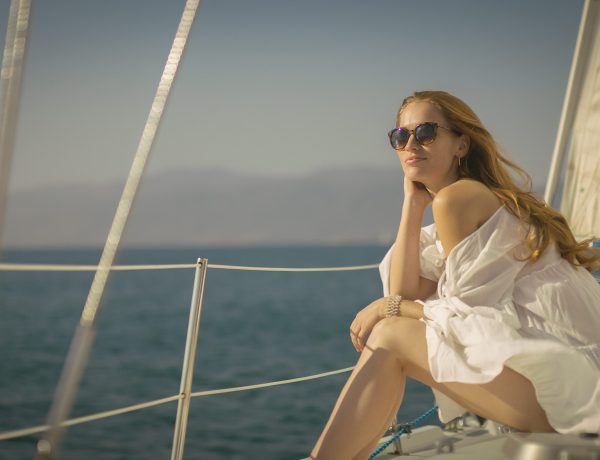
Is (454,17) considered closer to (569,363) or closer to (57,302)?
(57,302)

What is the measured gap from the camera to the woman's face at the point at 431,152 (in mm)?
1895

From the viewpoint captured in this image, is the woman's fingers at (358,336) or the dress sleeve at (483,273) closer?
the dress sleeve at (483,273)

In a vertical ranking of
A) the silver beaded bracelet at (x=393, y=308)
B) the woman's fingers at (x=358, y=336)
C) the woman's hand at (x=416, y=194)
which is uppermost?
the woman's hand at (x=416, y=194)

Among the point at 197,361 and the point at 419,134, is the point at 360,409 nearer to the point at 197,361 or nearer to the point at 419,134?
the point at 419,134

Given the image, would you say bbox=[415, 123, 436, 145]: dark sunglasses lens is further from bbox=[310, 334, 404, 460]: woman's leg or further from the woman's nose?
bbox=[310, 334, 404, 460]: woman's leg

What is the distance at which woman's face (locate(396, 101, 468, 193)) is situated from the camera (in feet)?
6.22

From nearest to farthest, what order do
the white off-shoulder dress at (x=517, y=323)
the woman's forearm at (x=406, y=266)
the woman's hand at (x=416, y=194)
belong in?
the white off-shoulder dress at (x=517, y=323)
the woman's forearm at (x=406, y=266)
the woman's hand at (x=416, y=194)

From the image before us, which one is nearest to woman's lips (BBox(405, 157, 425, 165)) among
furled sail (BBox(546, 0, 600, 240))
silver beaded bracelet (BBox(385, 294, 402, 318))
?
silver beaded bracelet (BBox(385, 294, 402, 318))

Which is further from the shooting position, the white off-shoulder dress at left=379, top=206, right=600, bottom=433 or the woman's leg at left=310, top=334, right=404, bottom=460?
the woman's leg at left=310, top=334, right=404, bottom=460

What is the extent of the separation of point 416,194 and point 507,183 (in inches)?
9.0

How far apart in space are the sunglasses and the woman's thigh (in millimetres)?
473

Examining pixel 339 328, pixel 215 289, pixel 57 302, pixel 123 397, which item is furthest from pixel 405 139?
pixel 215 289

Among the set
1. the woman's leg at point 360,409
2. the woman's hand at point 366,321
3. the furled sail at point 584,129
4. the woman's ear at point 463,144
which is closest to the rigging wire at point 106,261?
the woman's leg at point 360,409

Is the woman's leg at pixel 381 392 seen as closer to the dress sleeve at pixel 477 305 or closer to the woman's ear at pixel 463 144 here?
the dress sleeve at pixel 477 305
